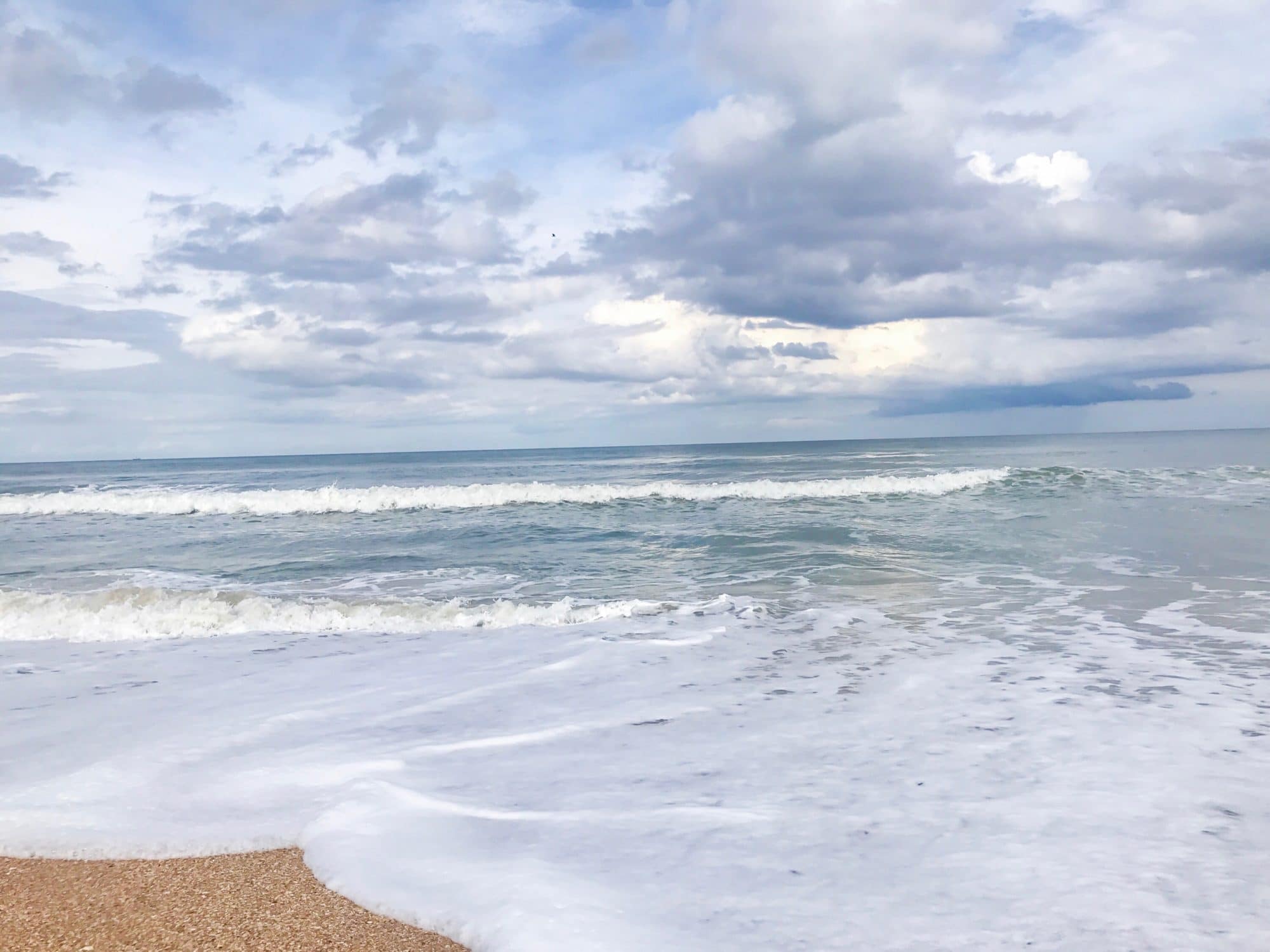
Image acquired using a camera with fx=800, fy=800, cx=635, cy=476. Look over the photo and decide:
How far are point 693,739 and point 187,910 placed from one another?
2922 mm

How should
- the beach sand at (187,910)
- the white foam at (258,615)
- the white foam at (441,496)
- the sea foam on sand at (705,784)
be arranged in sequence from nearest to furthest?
the beach sand at (187,910)
the sea foam on sand at (705,784)
the white foam at (258,615)
the white foam at (441,496)

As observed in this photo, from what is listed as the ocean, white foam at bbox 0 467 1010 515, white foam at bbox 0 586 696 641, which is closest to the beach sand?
the ocean

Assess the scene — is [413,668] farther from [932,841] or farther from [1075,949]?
[1075,949]

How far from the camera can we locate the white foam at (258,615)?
8.99 m

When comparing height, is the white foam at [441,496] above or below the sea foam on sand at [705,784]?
above

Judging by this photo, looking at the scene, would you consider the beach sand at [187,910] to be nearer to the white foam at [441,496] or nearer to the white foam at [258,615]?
the white foam at [258,615]

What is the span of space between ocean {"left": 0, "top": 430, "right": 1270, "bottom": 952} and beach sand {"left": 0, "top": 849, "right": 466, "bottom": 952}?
0.12m

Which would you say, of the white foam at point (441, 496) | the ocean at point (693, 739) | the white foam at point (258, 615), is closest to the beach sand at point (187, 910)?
the ocean at point (693, 739)

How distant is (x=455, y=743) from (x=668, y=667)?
7.67 feet

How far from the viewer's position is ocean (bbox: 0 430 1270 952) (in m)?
3.30

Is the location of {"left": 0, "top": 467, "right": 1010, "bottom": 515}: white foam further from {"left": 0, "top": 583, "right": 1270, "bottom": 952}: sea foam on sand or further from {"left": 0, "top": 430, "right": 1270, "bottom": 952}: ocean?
{"left": 0, "top": 583, "right": 1270, "bottom": 952}: sea foam on sand

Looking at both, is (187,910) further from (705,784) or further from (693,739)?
(693,739)

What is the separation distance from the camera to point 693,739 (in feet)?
17.0

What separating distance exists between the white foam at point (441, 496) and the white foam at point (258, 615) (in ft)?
48.6
